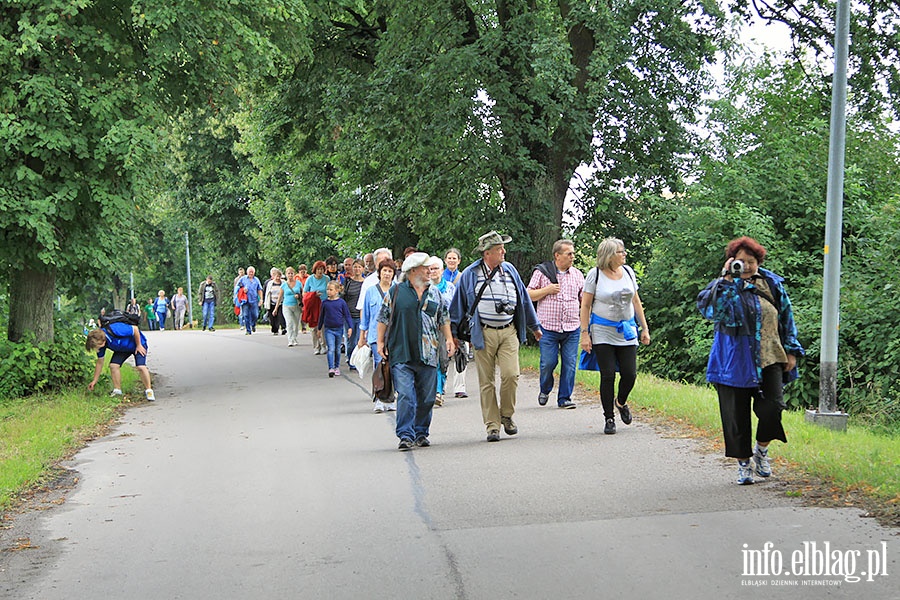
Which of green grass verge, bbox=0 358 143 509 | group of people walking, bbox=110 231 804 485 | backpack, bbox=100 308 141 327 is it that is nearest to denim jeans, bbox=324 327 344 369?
group of people walking, bbox=110 231 804 485

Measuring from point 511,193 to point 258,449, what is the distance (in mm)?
11853

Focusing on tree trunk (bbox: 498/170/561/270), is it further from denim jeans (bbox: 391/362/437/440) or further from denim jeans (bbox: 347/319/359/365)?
denim jeans (bbox: 391/362/437/440)

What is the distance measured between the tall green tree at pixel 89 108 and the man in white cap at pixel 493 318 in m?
6.32

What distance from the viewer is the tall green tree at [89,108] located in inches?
599

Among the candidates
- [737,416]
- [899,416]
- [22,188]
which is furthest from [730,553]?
[22,188]

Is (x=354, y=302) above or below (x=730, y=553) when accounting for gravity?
above

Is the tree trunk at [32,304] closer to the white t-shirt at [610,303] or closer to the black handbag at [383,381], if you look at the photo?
the black handbag at [383,381]

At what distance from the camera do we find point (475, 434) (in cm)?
1163

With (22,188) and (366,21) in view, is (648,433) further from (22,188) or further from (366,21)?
(366,21)

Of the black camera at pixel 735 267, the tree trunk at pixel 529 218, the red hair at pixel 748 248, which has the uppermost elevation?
the tree trunk at pixel 529 218

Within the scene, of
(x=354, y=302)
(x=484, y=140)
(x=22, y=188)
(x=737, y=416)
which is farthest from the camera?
(x=484, y=140)

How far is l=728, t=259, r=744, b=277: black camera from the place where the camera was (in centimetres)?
836

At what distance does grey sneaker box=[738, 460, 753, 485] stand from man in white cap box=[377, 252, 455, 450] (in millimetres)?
3236
